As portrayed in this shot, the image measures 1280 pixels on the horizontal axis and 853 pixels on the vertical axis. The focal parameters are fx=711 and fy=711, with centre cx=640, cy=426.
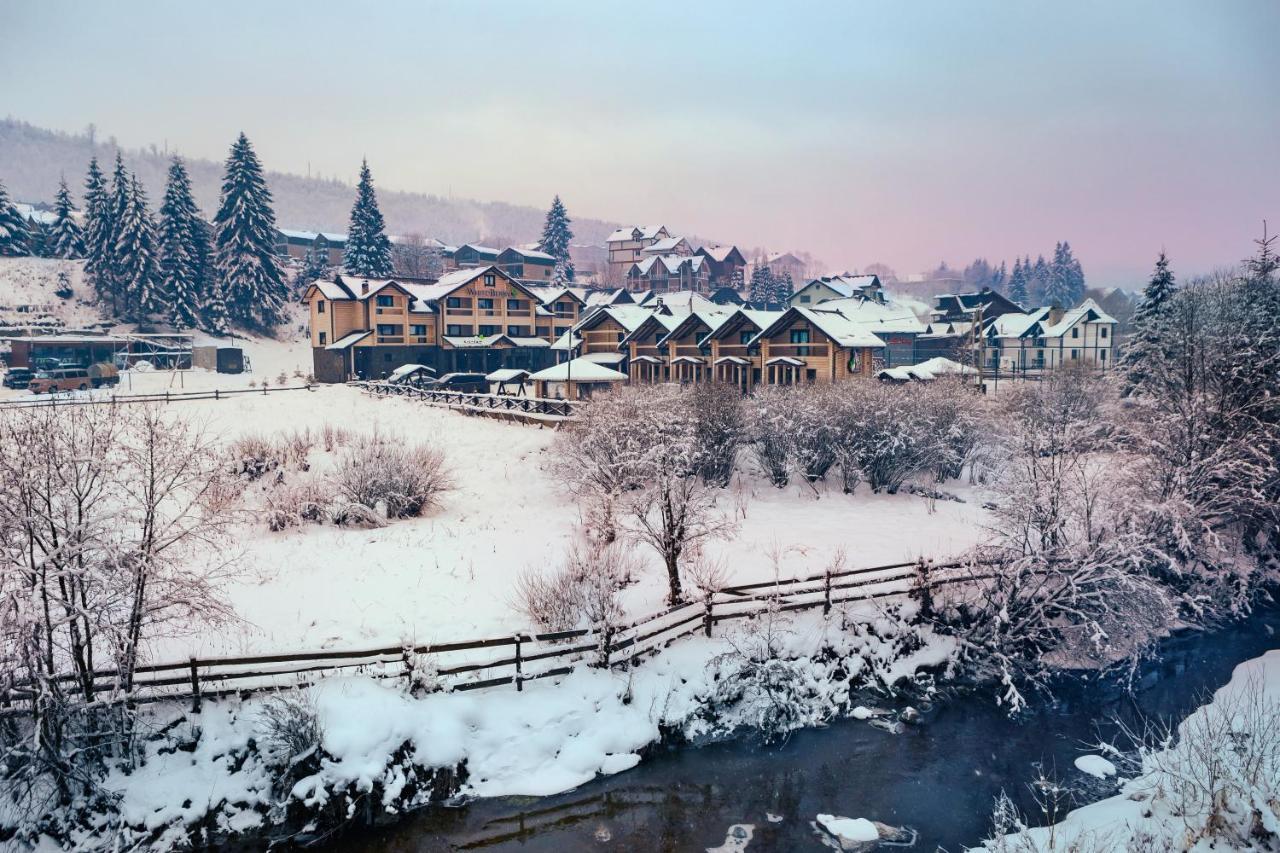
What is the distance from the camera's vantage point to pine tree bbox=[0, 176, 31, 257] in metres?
65.5

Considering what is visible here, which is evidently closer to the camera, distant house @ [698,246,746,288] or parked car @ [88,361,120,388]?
parked car @ [88,361,120,388]

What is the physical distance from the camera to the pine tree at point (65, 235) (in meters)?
67.6

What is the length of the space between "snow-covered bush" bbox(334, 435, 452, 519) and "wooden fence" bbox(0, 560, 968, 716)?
9690mm

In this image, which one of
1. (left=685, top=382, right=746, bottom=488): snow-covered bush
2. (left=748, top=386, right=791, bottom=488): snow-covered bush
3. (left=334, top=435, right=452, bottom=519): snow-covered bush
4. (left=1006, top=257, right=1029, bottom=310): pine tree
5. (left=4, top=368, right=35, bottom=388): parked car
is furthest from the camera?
(left=1006, top=257, right=1029, bottom=310): pine tree

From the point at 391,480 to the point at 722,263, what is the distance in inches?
3316

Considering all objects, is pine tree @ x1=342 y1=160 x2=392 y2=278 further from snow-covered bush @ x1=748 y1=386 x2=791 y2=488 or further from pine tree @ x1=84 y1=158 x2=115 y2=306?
snow-covered bush @ x1=748 y1=386 x2=791 y2=488

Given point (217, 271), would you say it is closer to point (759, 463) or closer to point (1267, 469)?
point (759, 463)

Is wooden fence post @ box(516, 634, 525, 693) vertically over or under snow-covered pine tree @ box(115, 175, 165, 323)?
under

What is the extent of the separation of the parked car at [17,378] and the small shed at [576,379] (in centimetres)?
3209

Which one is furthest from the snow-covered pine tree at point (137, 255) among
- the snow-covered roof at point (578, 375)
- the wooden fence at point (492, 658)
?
the wooden fence at point (492, 658)

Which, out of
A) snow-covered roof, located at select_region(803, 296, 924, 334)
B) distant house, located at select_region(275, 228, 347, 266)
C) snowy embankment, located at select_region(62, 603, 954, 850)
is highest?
distant house, located at select_region(275, 228, 347, 266)

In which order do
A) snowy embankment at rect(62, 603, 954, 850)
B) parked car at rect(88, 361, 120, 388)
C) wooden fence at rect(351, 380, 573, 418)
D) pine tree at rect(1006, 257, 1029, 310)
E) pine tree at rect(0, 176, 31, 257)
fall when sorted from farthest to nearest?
pine tree at rect(1006, 257, 1029, 310) → pine tree at rect(0, 176, 31, 257) → parked car at rect(88, 361, 120, 388) → wooden fence at rect(351, 380, 573, 418) → snowy embankment at rect(62, 603, 954, 850)

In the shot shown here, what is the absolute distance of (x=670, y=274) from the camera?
97125 mm

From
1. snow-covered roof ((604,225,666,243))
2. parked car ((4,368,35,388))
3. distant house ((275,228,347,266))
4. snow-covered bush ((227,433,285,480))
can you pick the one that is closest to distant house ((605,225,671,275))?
snow-covered roof ((604,225,666,243))
